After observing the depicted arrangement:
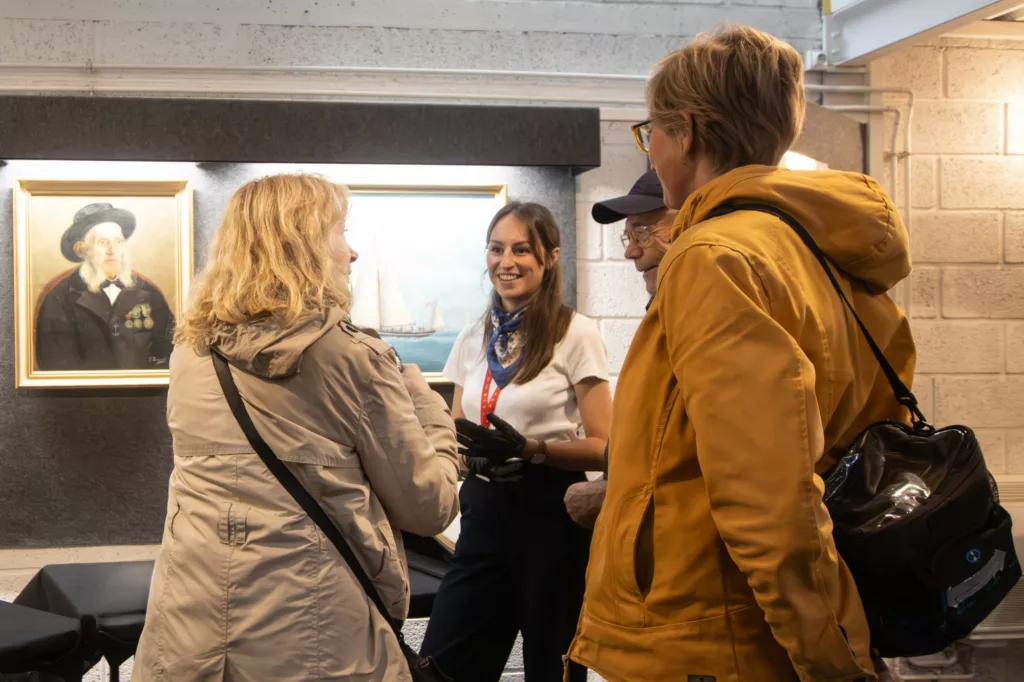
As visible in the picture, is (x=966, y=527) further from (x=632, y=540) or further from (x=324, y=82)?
(x=324, y=82)

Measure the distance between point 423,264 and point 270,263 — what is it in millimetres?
1960

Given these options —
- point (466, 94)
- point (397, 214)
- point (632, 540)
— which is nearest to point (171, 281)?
point (397, 214)

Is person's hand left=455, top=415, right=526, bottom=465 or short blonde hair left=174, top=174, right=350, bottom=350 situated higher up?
short blonde hair left=174, top=174, right=350, bottom=350

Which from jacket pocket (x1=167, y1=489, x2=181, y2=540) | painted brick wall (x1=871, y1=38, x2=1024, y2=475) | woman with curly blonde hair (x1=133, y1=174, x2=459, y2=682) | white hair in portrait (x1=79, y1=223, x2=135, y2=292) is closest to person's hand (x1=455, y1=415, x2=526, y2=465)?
woman with curly blonde hair (x1=133, y1=174, x2=459, y2=682)

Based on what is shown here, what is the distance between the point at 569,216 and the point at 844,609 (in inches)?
109

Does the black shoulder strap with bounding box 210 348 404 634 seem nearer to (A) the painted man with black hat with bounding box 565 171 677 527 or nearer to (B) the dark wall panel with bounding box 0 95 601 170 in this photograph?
(A) the painted man with black hat with bounding box 565 171 677 527

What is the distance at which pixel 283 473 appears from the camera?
5.61ft

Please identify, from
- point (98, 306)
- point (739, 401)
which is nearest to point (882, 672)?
point (739, 401)

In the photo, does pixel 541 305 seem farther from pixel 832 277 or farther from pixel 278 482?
pixel 832 277

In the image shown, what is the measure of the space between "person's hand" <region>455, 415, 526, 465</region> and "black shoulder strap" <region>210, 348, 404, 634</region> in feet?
2.45

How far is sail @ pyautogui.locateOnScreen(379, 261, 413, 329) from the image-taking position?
12.3 ft

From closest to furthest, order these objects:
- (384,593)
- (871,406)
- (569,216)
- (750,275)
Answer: (750,275), (871,406), (384,593), (569,216)

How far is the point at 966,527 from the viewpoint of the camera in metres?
1.24

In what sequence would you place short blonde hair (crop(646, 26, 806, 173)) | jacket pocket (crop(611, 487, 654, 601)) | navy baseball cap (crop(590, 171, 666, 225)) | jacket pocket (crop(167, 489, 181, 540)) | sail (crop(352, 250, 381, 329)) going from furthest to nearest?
sail (crop(352, 250, 381, 329)) < navy baseball cap (crop(590, 171, 666, 225)) < jacket pocket (crop(167, 489, 181, 540)) < short blonde hair (crop(646, 26, 806, 173)) < jacket pocket (crop(611, 487, 654, 601))
